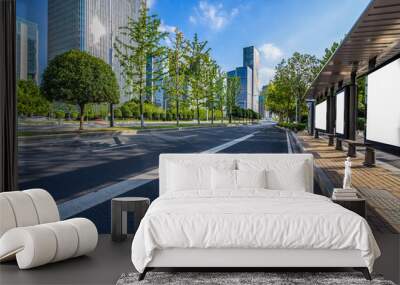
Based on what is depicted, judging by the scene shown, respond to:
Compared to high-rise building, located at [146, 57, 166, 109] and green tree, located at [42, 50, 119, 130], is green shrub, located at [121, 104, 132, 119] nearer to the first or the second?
green tree, located at [42, 50, 119, 130]

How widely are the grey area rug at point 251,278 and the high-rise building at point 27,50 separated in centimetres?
419

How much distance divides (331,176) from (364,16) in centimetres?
289

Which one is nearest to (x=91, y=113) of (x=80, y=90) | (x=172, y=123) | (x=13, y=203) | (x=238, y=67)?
(x=80, y=90)

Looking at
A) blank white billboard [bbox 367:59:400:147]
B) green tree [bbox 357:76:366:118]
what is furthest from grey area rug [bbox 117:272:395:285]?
green tree [bbox 357:76:366:118]

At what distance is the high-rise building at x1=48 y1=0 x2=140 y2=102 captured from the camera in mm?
8094

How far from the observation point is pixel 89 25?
8.27 metres

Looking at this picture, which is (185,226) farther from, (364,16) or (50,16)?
(50,16)

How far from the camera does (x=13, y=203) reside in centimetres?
495

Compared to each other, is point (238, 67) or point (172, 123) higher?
point (238, 67)

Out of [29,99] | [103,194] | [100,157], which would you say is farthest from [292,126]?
[29,99]

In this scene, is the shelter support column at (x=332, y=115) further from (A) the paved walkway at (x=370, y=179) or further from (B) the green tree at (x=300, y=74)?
(A) the paved walkway at (x=370, y=179)

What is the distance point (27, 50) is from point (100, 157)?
1785 millimetres

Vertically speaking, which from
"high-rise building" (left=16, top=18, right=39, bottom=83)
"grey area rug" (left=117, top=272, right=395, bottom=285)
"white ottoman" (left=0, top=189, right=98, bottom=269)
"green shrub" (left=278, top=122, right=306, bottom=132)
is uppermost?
"high-rise building" (left=16, top=18, right=39, bottom=83)

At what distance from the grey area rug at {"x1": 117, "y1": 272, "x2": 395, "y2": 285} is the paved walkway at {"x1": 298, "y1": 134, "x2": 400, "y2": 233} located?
8.17ft
